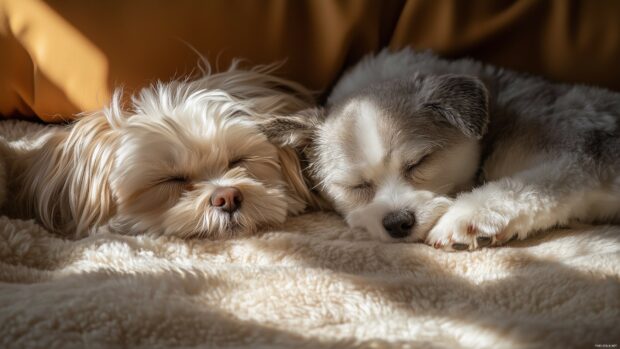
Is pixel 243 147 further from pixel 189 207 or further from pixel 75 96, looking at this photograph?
Result: pixel 75 96

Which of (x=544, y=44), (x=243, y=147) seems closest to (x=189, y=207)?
(x=243, y=147)

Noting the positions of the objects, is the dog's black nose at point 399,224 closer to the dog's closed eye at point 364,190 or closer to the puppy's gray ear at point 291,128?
the dog's closed eye at point 364,190

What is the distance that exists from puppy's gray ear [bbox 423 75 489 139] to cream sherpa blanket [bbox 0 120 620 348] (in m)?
0.32

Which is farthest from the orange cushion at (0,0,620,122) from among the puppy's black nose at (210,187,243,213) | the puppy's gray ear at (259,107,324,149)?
the puppy's black nose at (210,187,243,213)

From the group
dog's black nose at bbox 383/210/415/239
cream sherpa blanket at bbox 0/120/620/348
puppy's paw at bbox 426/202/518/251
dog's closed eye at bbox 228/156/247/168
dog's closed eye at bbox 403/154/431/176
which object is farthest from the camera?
dog's closed eye at bbox 228/156/247/168

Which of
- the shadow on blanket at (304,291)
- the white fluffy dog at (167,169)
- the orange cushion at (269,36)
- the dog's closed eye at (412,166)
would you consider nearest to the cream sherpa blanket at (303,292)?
the shadow on blanket at (304,291)

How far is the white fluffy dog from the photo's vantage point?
1.53 meters

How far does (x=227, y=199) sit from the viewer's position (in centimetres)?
150

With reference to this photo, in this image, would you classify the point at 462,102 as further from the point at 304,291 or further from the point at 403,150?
the point at 304,291

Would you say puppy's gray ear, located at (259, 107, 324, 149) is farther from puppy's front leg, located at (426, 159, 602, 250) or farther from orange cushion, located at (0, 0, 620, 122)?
puppy's front leg, located at (426, 159, 602, 250)

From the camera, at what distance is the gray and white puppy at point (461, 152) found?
1390 millimetres

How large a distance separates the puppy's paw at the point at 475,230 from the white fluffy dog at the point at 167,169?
17.9 inches

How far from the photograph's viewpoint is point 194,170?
1.61 metres

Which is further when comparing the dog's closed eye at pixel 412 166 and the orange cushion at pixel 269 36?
the orange cushion at pixel 269 36
